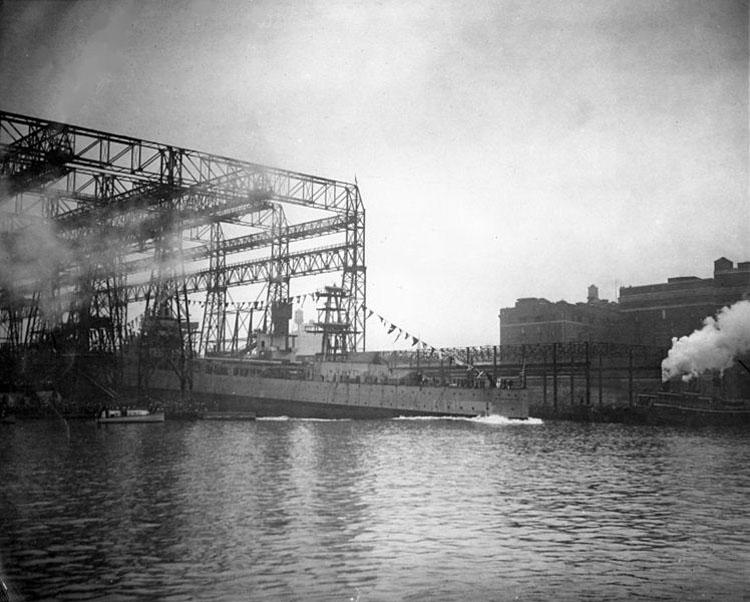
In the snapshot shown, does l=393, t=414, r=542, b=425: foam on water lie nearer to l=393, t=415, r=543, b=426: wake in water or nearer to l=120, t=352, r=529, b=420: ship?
l=393, t=415, r=543, b=426: wake in water

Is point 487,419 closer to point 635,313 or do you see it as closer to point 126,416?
point 126,416

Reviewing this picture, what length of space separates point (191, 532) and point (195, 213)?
38.9 metres

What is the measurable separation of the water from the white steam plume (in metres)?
16.5

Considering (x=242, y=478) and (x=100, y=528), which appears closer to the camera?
(x=100, y=528)

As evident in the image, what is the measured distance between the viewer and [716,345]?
154 feet

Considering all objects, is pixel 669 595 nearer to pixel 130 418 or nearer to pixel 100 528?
pixel 100 528

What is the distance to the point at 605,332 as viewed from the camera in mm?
84500

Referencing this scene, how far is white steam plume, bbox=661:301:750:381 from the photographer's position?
42.7 metres

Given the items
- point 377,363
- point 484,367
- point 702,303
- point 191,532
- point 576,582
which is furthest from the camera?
point 484,367

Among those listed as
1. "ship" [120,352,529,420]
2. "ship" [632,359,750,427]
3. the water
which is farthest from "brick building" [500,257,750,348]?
the water

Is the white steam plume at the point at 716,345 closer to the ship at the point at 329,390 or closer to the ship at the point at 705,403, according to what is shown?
the ship at the point at 705,403

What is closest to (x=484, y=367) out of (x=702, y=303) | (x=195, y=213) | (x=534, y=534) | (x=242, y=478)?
(x=702, y=303)

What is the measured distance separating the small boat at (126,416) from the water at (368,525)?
14683mm

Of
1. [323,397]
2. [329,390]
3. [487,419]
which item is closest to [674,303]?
[487,419]
